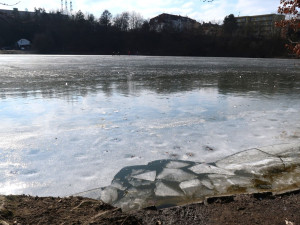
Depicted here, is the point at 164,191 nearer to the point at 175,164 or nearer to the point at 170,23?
the point at 175,164

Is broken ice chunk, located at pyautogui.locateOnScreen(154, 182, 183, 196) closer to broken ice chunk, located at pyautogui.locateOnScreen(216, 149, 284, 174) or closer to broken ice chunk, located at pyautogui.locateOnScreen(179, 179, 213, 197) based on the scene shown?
broken ice chunk, located at pyautogui.locateOnScreen(179, 179, 213, 197)

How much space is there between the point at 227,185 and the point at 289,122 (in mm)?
4006

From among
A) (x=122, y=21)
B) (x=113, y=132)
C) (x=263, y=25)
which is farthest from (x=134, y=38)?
(x=113, y=132)

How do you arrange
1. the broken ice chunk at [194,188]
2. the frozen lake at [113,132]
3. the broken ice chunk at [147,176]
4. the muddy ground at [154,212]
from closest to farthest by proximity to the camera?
the muddy ground at [154,212]
the broken ice chunk at [194,188]
the broken ice chunk at [147,176]
the frozen lake at [113,132]

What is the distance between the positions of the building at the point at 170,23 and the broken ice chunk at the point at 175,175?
97.3 m

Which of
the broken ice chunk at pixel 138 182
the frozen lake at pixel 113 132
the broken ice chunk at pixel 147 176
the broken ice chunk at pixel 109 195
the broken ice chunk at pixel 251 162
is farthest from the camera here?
the broken ice chunk at pixel 251 162

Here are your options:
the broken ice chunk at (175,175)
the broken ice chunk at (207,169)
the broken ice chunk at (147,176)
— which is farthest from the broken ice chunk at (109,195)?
the broken ice chunk at (207,169)

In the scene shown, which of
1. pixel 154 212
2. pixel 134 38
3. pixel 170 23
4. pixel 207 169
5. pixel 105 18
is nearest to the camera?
pixel 154 212

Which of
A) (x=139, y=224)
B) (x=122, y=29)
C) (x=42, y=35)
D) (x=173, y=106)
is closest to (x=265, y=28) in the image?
(x=122, y=29)

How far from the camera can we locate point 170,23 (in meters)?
104

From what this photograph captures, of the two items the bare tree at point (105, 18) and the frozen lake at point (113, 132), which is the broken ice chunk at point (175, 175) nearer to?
the frozen lake at point (113, 132)

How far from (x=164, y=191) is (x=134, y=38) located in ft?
303

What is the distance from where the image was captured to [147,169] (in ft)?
13.8

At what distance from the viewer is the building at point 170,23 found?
99.0 m
